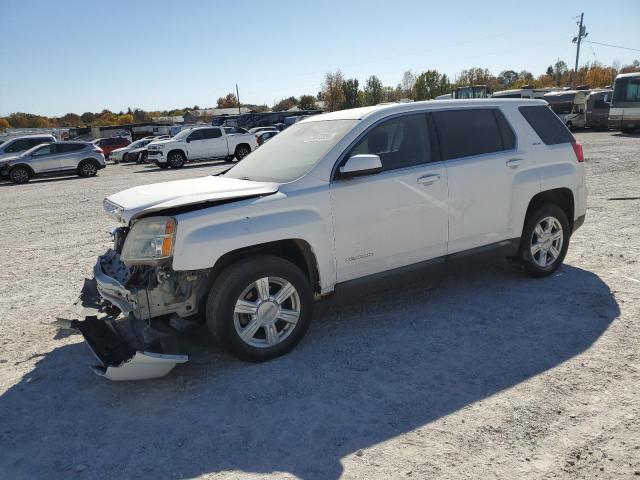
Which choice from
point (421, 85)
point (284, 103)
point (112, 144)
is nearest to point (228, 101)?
point (284, 103)

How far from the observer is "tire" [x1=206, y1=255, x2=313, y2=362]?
3.68 meters

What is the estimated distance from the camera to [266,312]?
12.7 feet

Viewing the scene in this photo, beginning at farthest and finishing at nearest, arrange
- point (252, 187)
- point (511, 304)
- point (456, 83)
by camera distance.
A: point (456, 83)
point (511, 304)
point (252, 187)

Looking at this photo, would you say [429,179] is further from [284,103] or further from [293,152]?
[284,103]

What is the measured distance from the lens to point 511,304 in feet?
15.8

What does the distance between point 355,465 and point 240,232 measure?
1.75m

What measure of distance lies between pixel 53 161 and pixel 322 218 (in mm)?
21224

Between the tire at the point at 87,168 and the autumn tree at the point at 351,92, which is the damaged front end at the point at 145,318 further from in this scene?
the autumn tree at the point at 351,92

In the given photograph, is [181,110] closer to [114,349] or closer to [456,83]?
[456,83]

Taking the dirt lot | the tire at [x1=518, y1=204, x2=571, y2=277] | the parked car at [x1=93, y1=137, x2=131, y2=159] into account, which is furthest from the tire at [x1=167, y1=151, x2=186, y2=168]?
the tire at [x1=518, y1=204, x2=571, y2=277]

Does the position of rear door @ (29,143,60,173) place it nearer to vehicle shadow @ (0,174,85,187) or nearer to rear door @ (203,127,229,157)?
vehicle shadow @ (0,174,85,187)

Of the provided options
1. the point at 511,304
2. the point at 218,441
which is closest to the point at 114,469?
the point at 218,441

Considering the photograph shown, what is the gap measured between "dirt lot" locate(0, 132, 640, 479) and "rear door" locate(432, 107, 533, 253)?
2.23ft

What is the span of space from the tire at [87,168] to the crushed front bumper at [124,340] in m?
20.4
